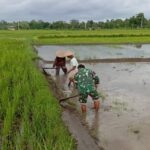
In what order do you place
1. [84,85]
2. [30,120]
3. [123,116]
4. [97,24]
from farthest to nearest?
1. [97,24]
2. [84,85]
3. [123,116]
4. [30,120]

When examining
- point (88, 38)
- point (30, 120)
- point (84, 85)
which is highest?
point (84, 85)

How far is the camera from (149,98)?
21.7ft

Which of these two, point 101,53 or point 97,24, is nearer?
point 101,53

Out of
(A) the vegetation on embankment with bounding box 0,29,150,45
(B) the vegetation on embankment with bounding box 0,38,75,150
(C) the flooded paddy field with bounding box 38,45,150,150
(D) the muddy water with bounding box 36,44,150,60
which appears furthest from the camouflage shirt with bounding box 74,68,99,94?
(A) the vegetation on embankment with bounding box 0,29,150,45

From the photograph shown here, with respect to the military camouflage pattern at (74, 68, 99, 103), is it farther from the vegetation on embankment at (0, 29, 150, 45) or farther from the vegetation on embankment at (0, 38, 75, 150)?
the vegetation on embankment at (0, 29, 150, 45)

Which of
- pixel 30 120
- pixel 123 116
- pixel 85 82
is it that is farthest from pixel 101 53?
pixel 30 120

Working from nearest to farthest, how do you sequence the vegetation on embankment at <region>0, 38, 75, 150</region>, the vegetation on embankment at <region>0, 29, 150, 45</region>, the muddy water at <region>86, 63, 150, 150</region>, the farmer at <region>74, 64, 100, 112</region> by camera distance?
the vegetation on embankment at <region>0, 38, 75, 150</region> < the muddy water at <region>86, 63, 150, 150</region> < the farmer at <region>74, 64, 100, 112</region> < the vegetation on embankment at <region>0, 29, 150, 45</region>

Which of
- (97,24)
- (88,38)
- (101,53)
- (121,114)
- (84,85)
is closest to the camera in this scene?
(121,114)

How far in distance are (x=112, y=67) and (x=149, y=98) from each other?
16.7 feet

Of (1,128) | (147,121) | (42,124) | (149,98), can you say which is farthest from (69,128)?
(149,98)

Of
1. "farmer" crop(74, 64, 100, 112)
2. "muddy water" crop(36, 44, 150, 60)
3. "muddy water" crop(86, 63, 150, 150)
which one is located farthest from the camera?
"muddy water" crop(36, 44, 150, 60)

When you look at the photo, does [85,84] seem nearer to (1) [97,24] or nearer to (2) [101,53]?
(2) [101,53]

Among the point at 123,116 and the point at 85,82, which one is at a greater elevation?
the point at 85,82

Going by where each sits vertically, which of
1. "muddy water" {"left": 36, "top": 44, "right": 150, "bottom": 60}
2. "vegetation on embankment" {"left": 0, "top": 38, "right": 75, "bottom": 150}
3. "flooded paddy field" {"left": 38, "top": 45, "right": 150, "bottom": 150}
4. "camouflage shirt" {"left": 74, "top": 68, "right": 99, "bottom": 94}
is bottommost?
"muddy water" {"left": 36, "top": 44, "right": 150, "bottom": 60}
